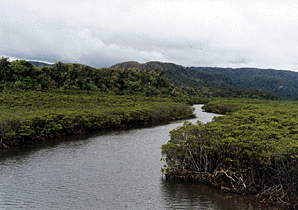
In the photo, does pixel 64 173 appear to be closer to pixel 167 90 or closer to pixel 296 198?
pixel 296 198

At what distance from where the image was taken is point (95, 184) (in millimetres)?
30344

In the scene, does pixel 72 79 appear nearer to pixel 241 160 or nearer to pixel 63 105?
pixel 63 105

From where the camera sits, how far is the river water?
2522cm

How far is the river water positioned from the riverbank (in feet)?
18.9

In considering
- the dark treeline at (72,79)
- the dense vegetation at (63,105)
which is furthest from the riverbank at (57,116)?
the dark treeline at (72,79)

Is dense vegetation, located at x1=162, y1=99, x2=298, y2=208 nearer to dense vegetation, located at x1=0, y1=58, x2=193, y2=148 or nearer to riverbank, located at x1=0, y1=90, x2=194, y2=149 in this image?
riverbank, located at x1=0, y1=90, x2=194, y2=149

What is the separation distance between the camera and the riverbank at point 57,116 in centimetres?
5094

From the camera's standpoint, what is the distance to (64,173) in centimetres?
3419

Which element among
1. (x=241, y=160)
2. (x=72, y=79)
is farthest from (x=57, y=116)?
(x=72, y=79)

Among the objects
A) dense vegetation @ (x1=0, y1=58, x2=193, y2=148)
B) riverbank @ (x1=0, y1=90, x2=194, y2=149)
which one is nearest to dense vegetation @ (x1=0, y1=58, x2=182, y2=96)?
dense vegetation @ (x1=0, y1=58, x2=193, y2=148)

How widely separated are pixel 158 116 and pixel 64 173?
67.4 m

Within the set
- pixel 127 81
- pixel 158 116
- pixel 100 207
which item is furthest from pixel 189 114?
pixel 100 207

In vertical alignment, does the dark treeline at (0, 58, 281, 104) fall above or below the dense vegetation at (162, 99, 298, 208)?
above

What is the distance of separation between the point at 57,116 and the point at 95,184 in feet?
119
